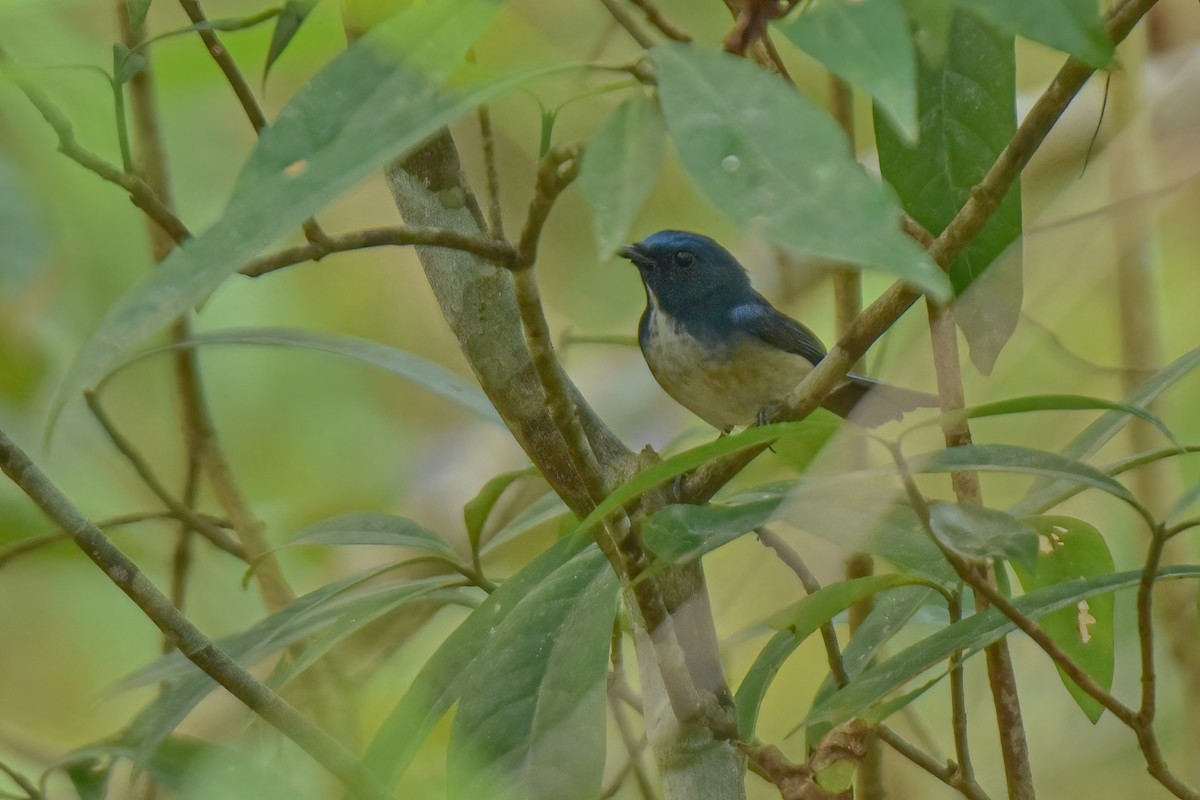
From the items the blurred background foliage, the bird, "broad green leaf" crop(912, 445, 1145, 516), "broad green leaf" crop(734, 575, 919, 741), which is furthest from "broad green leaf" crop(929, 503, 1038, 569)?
the bird

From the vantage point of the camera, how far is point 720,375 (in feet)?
9.08

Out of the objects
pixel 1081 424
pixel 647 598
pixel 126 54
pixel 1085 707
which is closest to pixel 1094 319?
pixel 1081 424

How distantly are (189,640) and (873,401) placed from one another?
1710 millimetres

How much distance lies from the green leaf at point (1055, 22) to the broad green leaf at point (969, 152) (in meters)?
0.46

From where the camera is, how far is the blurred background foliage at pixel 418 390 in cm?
224

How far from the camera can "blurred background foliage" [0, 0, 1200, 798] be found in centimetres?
224

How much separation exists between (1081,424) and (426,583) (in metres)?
1.98

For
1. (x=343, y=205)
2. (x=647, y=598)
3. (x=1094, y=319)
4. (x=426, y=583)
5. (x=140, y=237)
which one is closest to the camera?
(x=647, y=598)

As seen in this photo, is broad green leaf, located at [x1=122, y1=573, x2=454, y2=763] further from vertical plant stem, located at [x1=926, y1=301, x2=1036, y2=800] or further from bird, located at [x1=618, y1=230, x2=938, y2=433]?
bird, located at [x1=618, y1=230, x2=938, y2=433]

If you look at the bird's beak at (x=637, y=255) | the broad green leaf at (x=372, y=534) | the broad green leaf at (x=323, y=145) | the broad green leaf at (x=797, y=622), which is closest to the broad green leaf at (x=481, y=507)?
the broad green leaf at (x=372, y=534)

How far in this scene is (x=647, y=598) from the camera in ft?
3.62

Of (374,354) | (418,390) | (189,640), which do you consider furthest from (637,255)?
(189,640)

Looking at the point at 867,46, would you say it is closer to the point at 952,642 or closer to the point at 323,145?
the point at 323,145

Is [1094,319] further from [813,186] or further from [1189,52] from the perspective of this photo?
[813,186]
